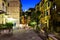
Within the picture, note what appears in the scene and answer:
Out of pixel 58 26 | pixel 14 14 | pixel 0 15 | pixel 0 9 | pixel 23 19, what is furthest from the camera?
pixel 23 19

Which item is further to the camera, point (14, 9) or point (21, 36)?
point (14, 9)

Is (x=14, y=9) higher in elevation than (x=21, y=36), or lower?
higher

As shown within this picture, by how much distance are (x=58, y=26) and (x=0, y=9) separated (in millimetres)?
16195

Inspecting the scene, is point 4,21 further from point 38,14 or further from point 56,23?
point 56,23

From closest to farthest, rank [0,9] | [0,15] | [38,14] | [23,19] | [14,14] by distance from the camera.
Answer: [0,9] → [0,15] → [38,14] → [14,14] → [23,19]

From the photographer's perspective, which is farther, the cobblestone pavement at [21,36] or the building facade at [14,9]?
the building facade at [14,9]

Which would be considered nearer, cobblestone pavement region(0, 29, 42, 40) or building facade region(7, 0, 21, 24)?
cobblestone pavement region(0, 29, 42, 40)

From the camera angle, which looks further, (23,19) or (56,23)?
(23,19)

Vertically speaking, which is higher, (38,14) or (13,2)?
(13,2)

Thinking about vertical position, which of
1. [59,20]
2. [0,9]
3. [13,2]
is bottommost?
[59,20]

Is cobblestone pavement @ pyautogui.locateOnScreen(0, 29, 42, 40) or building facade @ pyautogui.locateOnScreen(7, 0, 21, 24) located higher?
building facade @ pyautogui.locateOnScreen(7, 0, 21, 24)

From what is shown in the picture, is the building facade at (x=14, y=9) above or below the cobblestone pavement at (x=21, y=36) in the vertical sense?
above

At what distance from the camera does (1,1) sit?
37562 mm

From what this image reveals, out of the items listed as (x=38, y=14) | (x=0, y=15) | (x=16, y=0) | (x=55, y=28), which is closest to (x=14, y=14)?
(x=16, y=0)
